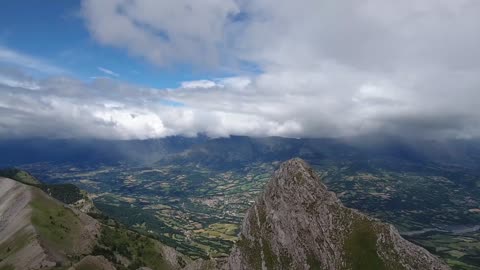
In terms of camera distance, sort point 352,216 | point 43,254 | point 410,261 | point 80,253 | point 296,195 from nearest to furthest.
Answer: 1. point 410,261
2. point 352,216
3. point 296,195
4. point 43,254
5. point 80,253

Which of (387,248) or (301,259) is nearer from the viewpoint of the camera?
Result: (387,248)

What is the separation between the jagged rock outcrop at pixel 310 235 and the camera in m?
127

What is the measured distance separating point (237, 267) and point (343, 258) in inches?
1539

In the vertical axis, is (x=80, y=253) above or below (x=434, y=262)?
below

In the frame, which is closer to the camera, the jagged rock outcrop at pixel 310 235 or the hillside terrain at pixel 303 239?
the jagged rock outcrop at pixel 310 235

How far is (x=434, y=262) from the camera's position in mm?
125562

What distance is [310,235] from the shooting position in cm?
14000

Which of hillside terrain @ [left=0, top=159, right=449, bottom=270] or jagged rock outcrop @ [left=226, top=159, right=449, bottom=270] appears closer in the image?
jagged rock outcrop @ [left=226, top=159, right=449, bottom=270]

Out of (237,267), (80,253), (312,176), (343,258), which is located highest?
(312,176)

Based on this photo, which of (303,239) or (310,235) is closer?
(310,235)

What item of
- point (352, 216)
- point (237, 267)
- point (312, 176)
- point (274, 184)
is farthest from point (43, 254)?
point (352, 216)

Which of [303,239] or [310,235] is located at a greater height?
[310,235]

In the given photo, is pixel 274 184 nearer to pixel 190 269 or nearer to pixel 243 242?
pixel 243 242

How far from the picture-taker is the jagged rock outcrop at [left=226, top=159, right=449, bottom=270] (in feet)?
417
